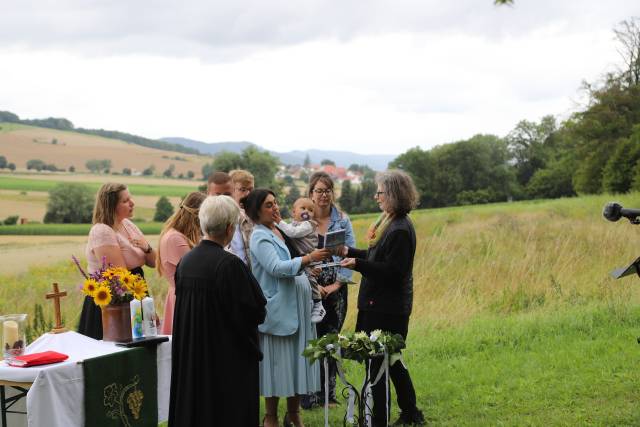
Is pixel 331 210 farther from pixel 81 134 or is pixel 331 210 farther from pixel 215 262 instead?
pixel 81 134

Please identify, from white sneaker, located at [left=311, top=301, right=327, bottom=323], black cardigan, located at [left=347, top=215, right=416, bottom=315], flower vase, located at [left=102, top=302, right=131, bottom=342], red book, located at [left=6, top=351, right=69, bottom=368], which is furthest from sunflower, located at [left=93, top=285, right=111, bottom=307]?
black cardigan, located at [left=347, top=215, right=416, bottom=315]

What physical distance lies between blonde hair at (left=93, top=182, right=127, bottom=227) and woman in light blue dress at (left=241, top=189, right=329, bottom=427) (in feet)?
4.17

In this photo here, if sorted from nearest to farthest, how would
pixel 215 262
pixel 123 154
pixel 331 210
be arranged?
pixel 215 262 < pixel 331 210 < pixel 123 154

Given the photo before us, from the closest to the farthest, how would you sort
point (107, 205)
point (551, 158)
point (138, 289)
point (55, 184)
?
point (138, 289) → point (107, 205) → point (55, 184) → point (551, 158)

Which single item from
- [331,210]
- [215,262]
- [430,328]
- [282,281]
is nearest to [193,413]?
[215,262]

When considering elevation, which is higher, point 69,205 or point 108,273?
point 69,205

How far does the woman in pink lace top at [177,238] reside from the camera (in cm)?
601

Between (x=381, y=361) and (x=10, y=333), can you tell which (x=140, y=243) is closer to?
(x=10, y=333)

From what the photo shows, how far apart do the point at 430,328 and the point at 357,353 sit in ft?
17.9

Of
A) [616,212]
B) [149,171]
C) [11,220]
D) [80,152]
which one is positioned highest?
[80,152]

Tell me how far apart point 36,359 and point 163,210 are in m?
32.0

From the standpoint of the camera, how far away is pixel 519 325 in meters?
9.46

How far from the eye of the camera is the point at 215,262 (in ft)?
15.0

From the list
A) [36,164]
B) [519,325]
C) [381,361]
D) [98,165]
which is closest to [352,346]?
[381,361]
